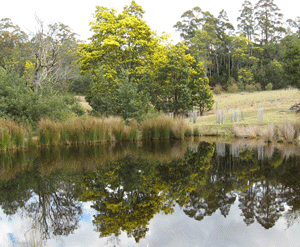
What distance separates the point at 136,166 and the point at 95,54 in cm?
1615

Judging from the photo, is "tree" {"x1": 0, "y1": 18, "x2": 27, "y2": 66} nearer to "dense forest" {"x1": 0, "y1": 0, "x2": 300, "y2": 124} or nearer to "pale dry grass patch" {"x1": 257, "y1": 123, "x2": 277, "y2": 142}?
"dense forest" {"x1": 0, "y1": 0, "x2": 300, "y2": 124}

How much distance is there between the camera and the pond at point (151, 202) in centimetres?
416

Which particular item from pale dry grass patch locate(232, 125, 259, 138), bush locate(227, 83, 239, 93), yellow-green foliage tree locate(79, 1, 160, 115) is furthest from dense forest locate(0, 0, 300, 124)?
bush locate(227, 83, 239, 93)

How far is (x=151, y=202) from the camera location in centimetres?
543

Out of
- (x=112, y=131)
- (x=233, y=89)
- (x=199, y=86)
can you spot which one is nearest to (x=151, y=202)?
(x=112, y=131)

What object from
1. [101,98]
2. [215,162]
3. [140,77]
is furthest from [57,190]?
[140,77]

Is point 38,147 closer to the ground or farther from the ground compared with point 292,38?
closer to the ground

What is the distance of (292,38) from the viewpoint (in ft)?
73.2

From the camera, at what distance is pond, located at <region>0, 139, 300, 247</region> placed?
164 inches

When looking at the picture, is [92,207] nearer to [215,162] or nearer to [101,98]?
[215,162]

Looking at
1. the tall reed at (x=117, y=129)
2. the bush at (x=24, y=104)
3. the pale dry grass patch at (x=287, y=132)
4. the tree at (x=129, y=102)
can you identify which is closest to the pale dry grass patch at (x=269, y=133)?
the pale dry grass patch at (x=287, y=132)

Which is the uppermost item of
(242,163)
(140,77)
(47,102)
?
(140,77)

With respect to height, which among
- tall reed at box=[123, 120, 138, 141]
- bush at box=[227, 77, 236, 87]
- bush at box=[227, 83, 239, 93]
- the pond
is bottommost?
the pond

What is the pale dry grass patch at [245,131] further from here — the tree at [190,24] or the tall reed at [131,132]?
the tree at [190,24]
